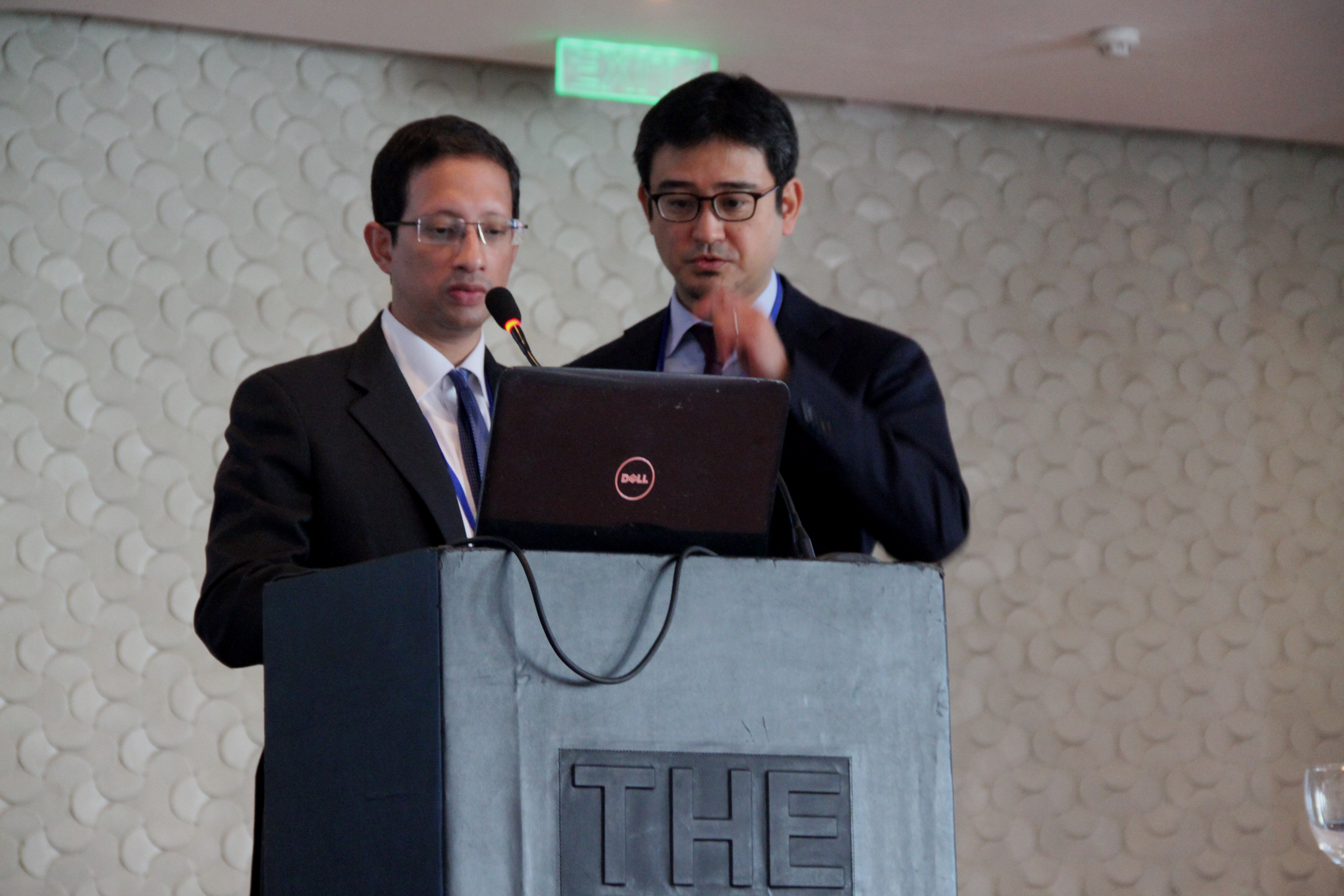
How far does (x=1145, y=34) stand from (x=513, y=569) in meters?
2.98

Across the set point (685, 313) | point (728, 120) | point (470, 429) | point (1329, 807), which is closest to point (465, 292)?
point (470, 429)

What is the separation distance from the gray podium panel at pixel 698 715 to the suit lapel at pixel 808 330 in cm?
66

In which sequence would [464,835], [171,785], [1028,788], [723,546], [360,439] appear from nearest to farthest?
1. [464,835]
2. [723,546]
3. [360,439]
4. [171,785]
5. [1028,788]

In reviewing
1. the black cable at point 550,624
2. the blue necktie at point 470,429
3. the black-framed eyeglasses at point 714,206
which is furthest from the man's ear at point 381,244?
the black cable at point 550,624

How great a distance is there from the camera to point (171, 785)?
11.1 ft

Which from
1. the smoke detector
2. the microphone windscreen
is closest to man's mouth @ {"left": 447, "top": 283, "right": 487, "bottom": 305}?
the microphone windscreen

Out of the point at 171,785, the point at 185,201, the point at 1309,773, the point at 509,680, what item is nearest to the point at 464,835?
the point at 509,680

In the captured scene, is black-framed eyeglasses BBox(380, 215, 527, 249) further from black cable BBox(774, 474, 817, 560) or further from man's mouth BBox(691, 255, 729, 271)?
black cable BBox(774, 474, 817, 560)

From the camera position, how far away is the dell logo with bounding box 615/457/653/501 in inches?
47.0

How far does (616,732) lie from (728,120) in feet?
3.19

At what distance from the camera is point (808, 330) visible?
1891 millimetres

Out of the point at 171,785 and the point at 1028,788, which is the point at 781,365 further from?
the point at 1028,788

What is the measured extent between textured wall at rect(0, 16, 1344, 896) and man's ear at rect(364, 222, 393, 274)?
5.00 ft

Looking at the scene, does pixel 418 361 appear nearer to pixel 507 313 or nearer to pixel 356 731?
pixel 507 313
